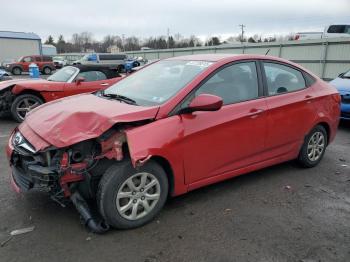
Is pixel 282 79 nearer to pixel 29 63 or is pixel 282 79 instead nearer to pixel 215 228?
pixel 215 228

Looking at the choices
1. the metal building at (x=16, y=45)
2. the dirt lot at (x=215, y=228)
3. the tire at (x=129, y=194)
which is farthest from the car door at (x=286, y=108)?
the metal building at (x=16, y=45)

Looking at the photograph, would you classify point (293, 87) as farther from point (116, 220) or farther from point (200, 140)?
point (116, 220)

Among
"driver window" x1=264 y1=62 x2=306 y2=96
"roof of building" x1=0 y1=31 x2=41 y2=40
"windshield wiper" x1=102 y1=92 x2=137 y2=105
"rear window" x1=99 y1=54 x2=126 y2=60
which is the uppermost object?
"roof of building" x1=0 y1=31 x2=41 y2=40

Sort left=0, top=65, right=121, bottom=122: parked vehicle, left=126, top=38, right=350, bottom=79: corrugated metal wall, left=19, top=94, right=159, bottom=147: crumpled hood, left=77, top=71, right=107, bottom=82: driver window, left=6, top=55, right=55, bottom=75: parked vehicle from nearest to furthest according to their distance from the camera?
1. left=19, top=94, right=159, bottom=147: crumpled hood
2. left=0, top=65, right=121, bottom=122: parked vehicle
3. left=77, top=71, right=107, bottom=82: driver window
4. left=126, top=38, right=350, bottom=79: corrugated metal wall
5. left=6, top=55, right=55, bottom=75: parked vehicle

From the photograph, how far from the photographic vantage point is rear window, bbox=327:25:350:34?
2083 centimetres

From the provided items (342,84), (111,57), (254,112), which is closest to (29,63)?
(111,57)

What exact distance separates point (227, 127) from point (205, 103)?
1.80 feet

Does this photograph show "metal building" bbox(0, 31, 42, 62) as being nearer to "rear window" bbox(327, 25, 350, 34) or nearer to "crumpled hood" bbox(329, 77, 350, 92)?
"rear window" bbox(327, 25, 350, 34)

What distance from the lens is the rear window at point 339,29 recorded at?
68.3 ft

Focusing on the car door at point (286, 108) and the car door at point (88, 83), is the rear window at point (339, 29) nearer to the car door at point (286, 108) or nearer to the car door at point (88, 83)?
the car door at point (88, 83)

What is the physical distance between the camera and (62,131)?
10.8 ft

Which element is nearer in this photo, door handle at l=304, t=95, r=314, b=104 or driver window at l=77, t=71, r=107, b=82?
door handle at l=304, t=95, r=314, b=104

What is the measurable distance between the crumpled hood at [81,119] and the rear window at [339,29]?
20.6m

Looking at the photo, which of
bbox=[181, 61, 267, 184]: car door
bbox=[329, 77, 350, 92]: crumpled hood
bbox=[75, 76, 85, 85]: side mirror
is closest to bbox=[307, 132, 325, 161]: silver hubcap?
bbox=[181, 61, 267, 184]: car door
